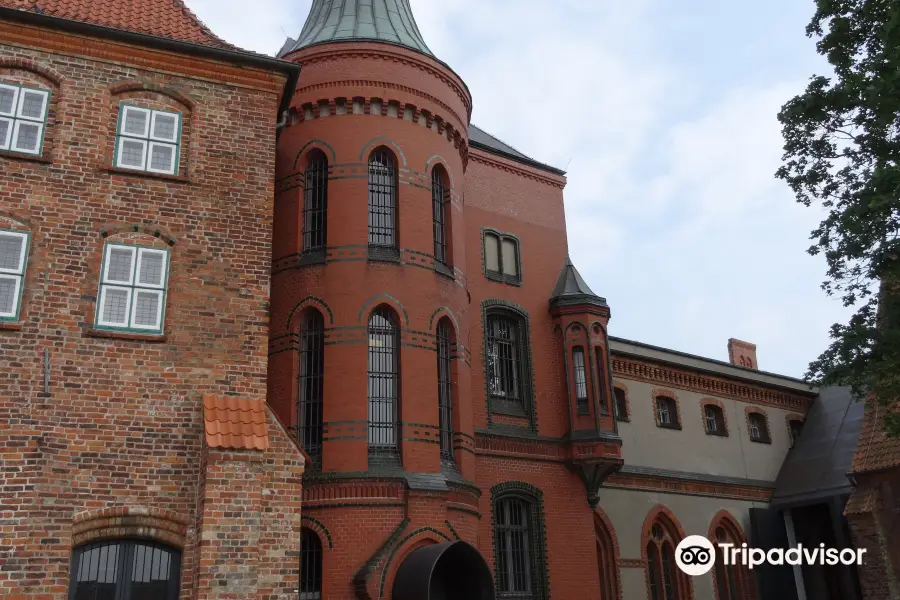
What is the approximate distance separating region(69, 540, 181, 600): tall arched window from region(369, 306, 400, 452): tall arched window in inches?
219

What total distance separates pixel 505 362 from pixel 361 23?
353 inches

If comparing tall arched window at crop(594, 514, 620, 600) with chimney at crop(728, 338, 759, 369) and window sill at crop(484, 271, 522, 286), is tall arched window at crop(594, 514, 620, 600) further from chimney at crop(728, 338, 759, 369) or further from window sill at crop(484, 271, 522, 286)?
chimney at crop(728, 338, 759, 369)

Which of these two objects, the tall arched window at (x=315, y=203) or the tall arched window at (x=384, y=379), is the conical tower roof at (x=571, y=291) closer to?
the tall arched window at (x=384, y=379)

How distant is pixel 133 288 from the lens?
40.3ft

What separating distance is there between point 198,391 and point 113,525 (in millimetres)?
2089

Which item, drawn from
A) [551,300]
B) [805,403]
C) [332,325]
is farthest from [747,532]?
[332,325]

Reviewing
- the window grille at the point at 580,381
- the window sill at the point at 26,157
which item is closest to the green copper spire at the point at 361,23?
the window sill at the point at 26,157

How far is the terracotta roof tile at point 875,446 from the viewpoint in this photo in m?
20.2

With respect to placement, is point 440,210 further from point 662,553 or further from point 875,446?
point 662,553

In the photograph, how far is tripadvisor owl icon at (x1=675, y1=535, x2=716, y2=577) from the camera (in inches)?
976

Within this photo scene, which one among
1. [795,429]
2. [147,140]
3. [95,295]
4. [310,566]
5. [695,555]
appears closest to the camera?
[95,295]

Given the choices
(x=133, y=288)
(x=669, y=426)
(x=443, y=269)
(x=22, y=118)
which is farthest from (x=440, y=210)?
(x=669, y=426)

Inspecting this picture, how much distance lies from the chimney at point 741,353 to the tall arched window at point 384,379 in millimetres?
25225

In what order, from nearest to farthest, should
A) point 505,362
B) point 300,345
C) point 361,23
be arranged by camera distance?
1. point 300,345
2. point 361,23
3. point 505,362
